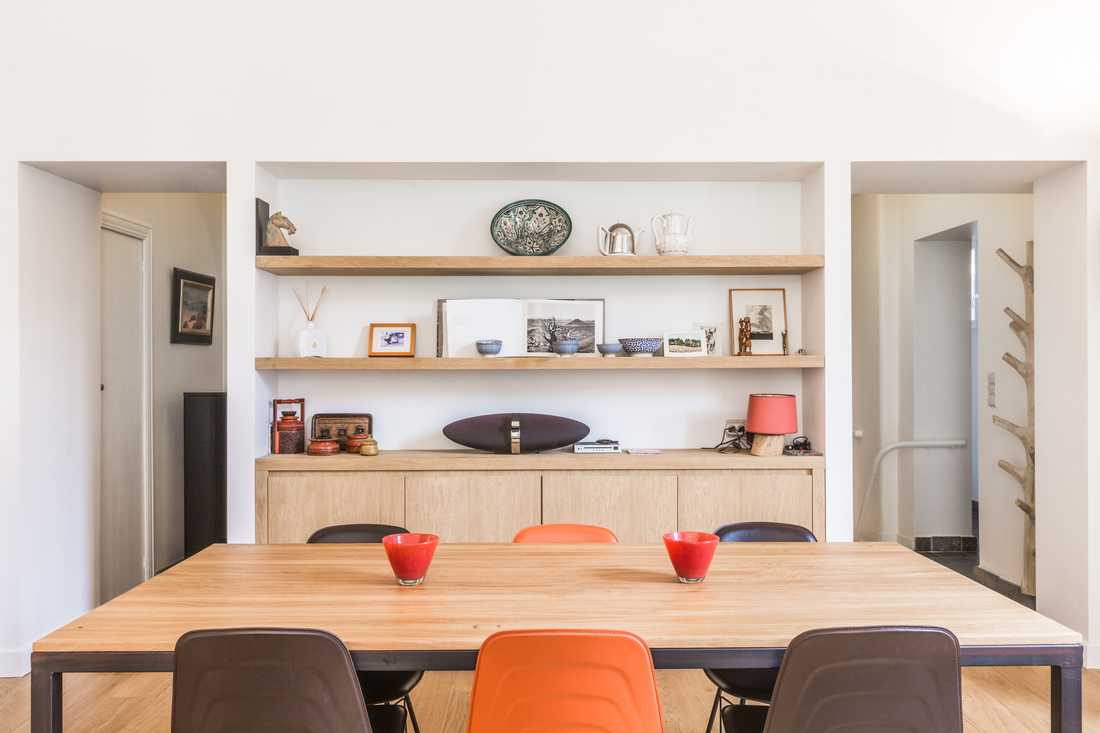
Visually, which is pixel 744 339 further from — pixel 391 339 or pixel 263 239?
pixel 263 239

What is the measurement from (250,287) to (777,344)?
2.59m

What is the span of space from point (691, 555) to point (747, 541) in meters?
0.84

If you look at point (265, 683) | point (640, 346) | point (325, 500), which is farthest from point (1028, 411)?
point (265, 683)

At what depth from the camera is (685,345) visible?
12.7 ft

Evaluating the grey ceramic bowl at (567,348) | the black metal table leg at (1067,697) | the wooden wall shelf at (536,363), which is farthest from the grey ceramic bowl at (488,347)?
the black metal table leg at (1067,697)

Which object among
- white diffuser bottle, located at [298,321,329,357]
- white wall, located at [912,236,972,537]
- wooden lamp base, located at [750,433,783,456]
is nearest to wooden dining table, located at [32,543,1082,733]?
wooden lamp base, located at [750,433,783,456]

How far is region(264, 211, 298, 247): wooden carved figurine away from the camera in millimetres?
3670

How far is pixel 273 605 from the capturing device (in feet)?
6.07

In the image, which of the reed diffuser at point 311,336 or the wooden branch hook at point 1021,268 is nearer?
the reed diffuser at point 311,336

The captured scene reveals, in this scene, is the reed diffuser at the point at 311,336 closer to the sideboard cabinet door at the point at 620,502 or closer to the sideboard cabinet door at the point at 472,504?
the sideboard cabinet door at the point at 472,504

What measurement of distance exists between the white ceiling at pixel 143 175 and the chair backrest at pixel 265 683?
8.97 feet

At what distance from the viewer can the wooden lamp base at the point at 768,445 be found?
368cm

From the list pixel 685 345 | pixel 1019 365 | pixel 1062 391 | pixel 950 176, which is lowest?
Answer: pixel 1062 391
